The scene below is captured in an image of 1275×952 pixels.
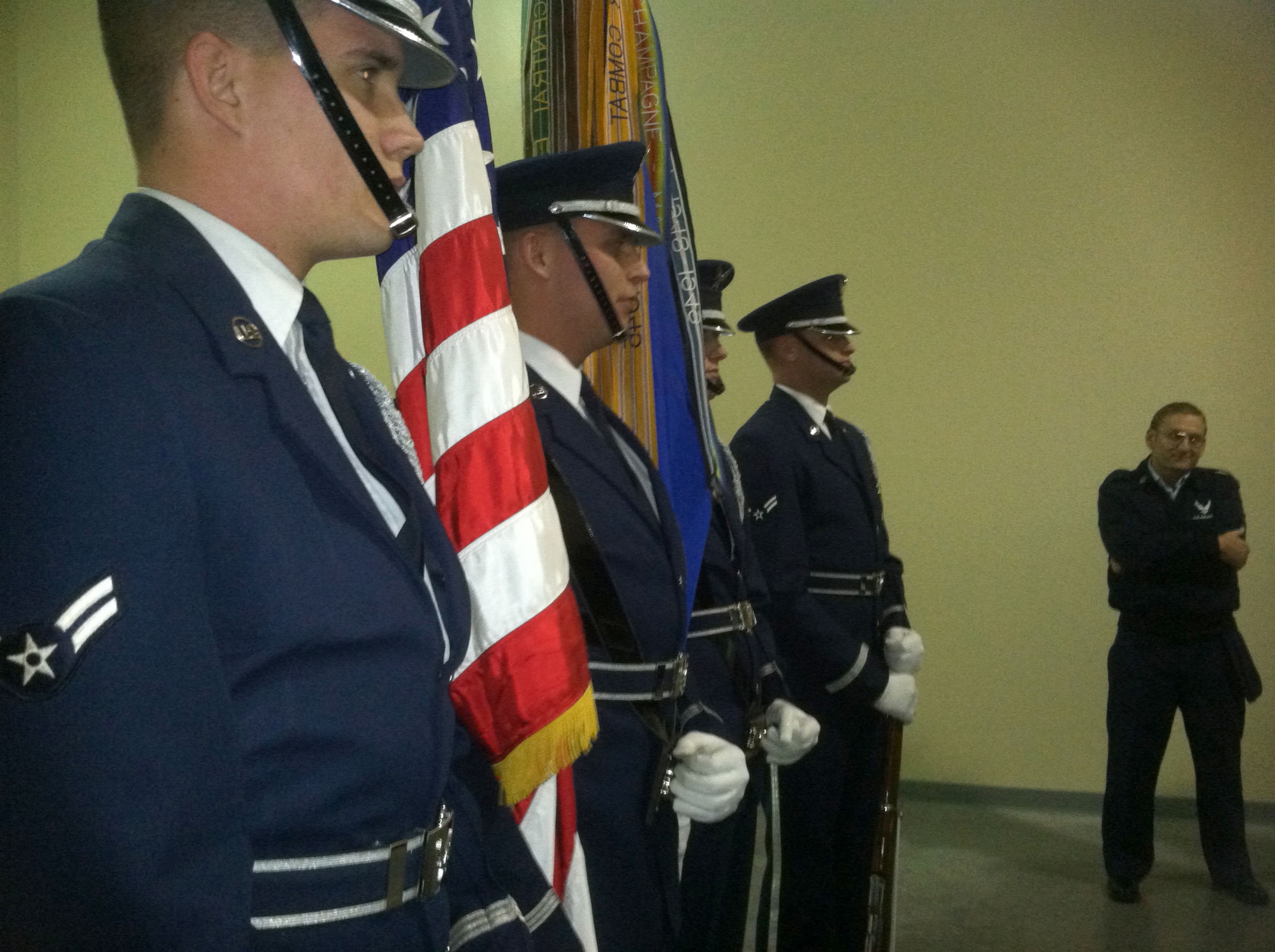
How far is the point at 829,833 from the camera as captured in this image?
8.16 ft

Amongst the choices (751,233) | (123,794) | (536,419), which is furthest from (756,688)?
(751,233)

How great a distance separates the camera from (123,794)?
58cm

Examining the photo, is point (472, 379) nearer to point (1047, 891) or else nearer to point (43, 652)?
point (43, 652)

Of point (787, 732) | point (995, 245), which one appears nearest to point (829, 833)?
point (787, 732)

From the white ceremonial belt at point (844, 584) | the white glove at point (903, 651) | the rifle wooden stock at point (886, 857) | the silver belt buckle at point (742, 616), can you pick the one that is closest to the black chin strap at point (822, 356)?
the white ceremonial belt at point (844, 584)

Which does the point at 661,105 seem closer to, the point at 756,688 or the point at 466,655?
the point at 756,688

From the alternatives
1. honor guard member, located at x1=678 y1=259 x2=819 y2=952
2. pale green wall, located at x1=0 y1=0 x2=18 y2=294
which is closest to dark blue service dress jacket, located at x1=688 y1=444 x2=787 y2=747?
honor guard member, located at x1=678 y1=259 x2=819 y2=952

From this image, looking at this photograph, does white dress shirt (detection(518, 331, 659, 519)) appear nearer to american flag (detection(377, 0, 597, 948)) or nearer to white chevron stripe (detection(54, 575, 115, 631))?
american flag (detection(377, 0, 597, 948))

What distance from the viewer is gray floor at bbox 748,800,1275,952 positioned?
2857 millimetres

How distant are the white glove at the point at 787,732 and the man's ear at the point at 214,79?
1.36 meters

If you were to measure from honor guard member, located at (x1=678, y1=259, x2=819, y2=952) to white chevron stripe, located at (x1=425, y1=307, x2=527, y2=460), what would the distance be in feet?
2.45

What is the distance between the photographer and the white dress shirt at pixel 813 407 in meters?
2.80

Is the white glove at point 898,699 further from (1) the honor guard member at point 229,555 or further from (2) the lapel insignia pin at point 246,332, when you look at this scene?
(2) the lapel insignia pin at point 246,332

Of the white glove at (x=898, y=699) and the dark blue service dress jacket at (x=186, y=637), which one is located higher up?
the dark blue service dress jacket at (x=186, y=637)
